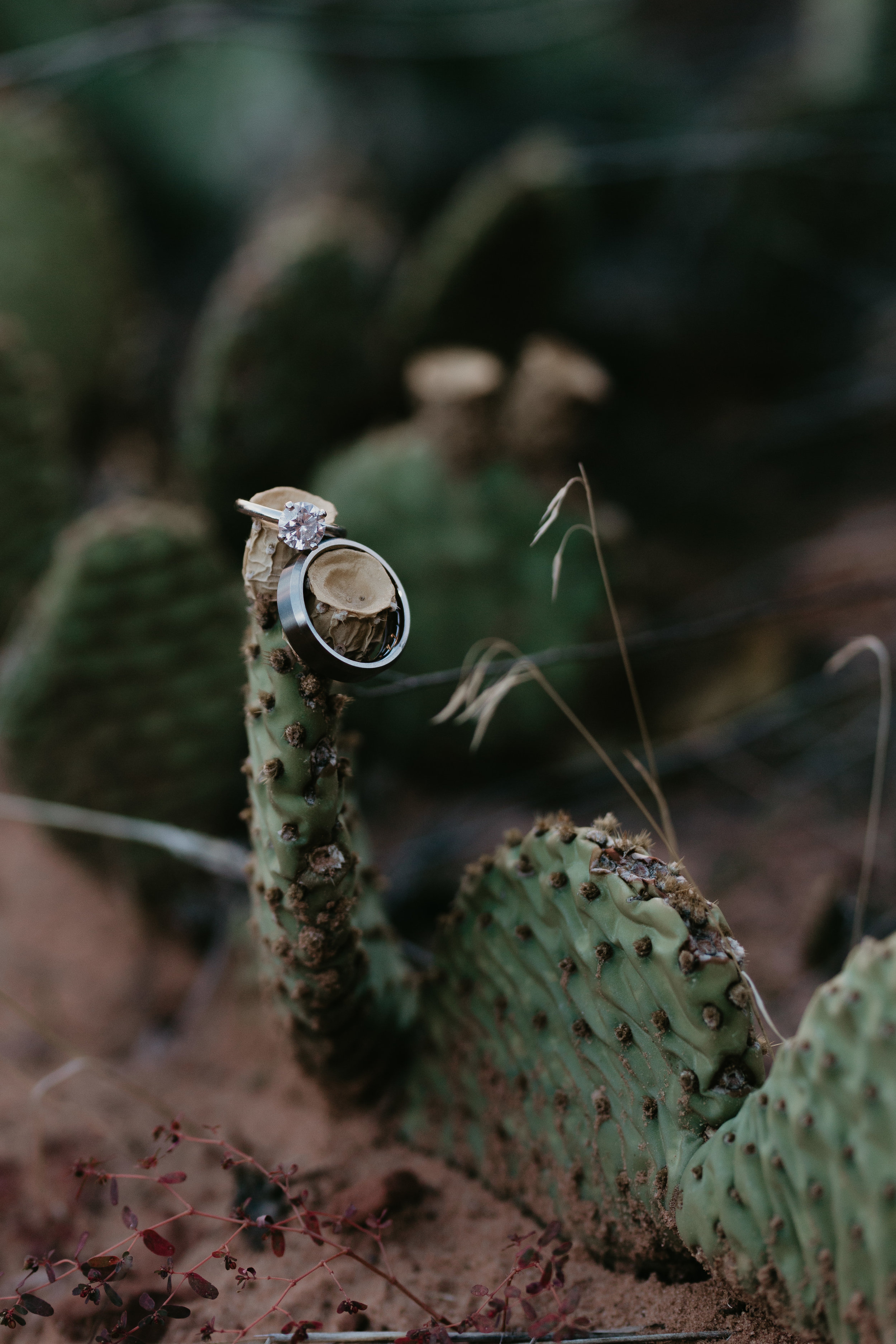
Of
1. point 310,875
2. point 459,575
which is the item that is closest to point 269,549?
point 310,875

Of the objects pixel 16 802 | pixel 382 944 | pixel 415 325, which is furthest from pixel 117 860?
pixel 415 325

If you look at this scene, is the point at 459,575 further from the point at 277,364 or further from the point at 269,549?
the point at 269,549

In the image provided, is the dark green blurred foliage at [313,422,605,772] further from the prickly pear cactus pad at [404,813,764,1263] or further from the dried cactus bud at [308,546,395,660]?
the dried cactus bud at [308,546,395,660]

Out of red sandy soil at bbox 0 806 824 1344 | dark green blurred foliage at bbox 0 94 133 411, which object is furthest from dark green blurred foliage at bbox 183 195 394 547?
red sandy soil at bbox 0 806 824 1344

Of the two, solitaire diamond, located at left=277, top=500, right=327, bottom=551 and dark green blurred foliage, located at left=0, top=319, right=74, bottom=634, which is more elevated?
dark green blurred foliage, located at left=0, top=319, right=74, bottom=634

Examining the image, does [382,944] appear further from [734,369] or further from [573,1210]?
[734,369]

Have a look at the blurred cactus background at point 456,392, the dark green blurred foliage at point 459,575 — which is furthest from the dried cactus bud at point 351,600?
the dark green blurred foliage at point 459,575

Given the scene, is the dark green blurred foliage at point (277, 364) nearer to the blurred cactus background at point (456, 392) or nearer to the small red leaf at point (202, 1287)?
the blurred cactus background at point (456, 392)
